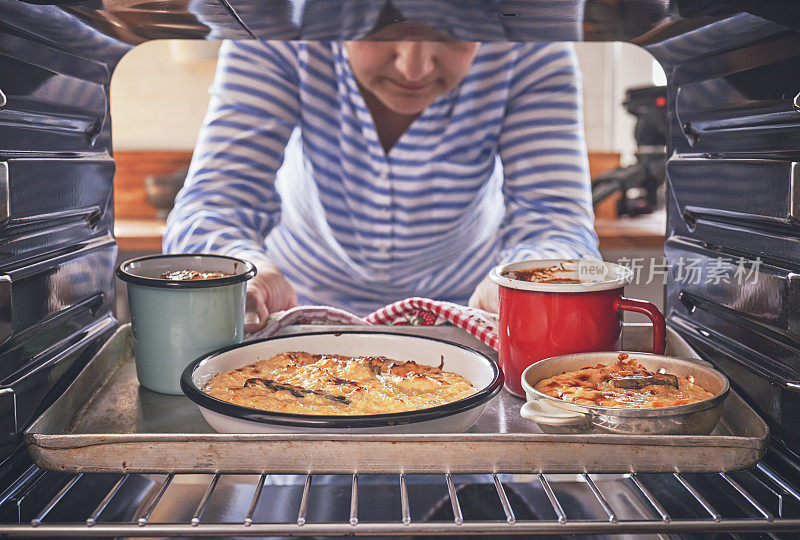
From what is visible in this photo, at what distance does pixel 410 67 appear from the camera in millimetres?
1298

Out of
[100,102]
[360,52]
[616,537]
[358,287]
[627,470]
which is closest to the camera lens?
[627,470]

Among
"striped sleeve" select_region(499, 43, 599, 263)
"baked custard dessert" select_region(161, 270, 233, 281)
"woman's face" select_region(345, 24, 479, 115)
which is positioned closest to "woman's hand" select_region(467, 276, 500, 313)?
"striped sleeve" select_region(499, 43, 599, 263)

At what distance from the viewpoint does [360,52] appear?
1395 mm

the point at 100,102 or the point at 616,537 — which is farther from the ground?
the point at 100,102

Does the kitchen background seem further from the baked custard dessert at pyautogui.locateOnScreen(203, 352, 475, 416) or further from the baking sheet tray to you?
the baking sheet tray

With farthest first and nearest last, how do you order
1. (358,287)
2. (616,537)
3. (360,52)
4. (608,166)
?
(608,166) < (358,287) < (360,52) < (616,537)

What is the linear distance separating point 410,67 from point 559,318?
0.64 metres

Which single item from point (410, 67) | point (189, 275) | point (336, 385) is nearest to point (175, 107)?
point (410, 67)

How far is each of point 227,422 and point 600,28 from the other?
23.5 inches

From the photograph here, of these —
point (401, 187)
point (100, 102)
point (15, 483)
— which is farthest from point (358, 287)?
point (15, 483)

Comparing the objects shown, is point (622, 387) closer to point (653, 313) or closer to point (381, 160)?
point (653, 313)

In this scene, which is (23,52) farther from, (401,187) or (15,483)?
(401,187)

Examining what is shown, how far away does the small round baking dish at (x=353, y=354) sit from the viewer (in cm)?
66

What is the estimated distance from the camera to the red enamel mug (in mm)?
838
